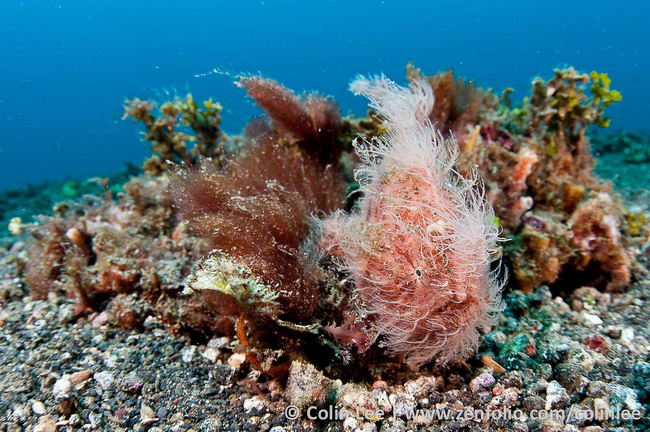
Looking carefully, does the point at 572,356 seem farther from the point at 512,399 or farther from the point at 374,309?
the point at 374,309

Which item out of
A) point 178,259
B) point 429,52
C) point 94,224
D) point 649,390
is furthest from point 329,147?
point 429,52

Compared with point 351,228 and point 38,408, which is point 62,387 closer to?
point 38,408

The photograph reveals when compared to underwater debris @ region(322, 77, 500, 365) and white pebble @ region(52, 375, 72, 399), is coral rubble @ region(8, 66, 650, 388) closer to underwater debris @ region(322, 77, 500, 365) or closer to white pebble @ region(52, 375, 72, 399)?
underwater debris @ region(322, 77, 500, 365)

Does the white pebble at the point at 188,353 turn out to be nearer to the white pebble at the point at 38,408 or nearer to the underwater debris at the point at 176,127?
the white pebble at the point at 38,408

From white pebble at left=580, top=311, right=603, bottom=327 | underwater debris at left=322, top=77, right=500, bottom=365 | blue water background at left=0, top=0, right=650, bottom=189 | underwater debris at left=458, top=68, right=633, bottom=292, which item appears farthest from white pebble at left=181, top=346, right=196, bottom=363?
blue water background at left=0, top=0, right=650, bottom=189

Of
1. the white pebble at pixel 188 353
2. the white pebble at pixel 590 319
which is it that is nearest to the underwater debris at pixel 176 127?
the white pebble at pixel 188 353

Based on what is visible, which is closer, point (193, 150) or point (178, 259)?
point (178, 259)
